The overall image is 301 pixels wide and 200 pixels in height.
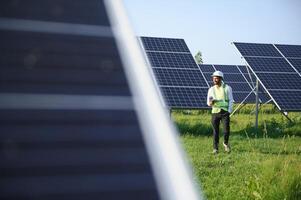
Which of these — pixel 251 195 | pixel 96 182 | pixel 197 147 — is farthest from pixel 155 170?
pixel 197 147

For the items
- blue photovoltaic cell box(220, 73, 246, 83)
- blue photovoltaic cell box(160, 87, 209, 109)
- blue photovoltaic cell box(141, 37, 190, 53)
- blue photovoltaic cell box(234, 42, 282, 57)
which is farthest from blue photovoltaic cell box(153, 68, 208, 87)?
blue photovoltaic cell box(220, 73, 246, 83)

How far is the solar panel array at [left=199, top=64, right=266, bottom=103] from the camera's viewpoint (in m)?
24.6

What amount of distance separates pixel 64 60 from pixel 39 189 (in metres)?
0.94

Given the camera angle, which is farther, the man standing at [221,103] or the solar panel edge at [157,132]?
the man standing at [221,103]

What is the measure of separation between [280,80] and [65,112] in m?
14.8

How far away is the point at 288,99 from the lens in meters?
14.9

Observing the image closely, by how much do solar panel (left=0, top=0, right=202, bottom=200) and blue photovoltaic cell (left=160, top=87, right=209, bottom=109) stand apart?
1109 centimetres

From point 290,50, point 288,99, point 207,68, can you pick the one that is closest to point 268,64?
point 288,99

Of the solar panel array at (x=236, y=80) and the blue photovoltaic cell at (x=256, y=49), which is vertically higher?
→ the solar panel array at (x=236, y=80)

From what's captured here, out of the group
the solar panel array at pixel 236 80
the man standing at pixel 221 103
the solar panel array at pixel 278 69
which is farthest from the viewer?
the solar panel array at pixel 236 80

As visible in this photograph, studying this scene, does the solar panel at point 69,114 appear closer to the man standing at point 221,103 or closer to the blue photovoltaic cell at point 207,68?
the man standing at point 221,103

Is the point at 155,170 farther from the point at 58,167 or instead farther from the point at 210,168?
the point at 210,168

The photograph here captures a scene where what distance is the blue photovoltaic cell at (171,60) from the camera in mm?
16406

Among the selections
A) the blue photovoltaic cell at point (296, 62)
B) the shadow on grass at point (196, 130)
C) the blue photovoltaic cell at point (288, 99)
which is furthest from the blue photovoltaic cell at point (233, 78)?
the shadow on grass at point (196, 130)
